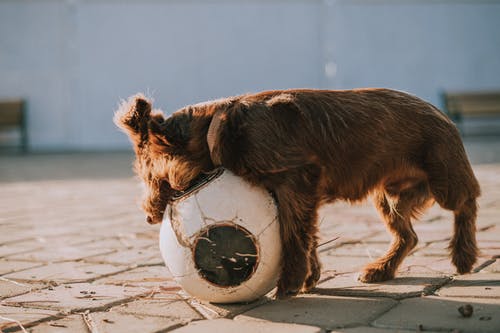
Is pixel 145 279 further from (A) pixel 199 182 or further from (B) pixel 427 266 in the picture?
(B) pixel 427 266

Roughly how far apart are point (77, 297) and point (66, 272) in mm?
749

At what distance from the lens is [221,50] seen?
1967cm

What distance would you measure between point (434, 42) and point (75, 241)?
15.6 metres

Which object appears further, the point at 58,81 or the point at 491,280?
the point at 58,81

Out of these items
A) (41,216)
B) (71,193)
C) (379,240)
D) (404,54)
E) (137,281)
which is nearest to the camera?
(137,281)

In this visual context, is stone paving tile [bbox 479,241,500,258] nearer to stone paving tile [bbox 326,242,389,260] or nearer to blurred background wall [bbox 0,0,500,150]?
stone paving tile [bbox 326,242,389,260]

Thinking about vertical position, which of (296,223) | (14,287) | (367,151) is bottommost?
(14,287)

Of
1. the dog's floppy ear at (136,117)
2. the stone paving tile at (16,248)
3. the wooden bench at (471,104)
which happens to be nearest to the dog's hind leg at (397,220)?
the dog's floppy ear at (136,117)

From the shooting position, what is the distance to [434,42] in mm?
19594

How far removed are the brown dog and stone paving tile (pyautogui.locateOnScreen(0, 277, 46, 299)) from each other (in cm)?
91

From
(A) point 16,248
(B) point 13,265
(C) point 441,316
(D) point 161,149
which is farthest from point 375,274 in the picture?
(A) point 16,248

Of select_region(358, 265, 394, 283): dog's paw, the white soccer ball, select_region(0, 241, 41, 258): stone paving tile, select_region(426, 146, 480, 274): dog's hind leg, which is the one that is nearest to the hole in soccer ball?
the white soccer ball

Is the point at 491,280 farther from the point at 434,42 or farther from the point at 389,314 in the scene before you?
the point at 434,42

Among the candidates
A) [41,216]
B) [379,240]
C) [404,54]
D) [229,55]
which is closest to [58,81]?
[229,55]
